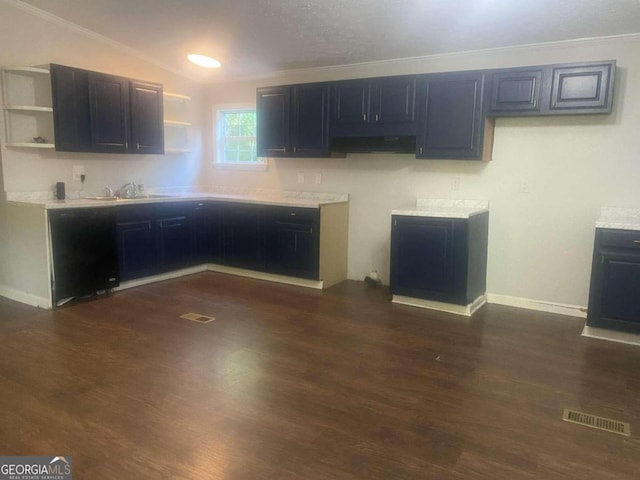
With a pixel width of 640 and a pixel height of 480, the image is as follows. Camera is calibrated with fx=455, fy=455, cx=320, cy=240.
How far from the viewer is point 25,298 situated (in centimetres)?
431

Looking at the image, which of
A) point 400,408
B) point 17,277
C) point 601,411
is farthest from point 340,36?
point 17,277

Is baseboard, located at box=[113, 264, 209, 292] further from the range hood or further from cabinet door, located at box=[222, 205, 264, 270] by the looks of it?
the range hood

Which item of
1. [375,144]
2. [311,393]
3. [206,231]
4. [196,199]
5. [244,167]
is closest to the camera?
[311,393]

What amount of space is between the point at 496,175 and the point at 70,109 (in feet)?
13.6

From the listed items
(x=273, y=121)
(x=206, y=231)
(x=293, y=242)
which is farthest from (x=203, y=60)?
(x=293, y=242)

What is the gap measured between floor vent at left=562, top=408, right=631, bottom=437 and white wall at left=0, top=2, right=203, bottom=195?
15.9 ft

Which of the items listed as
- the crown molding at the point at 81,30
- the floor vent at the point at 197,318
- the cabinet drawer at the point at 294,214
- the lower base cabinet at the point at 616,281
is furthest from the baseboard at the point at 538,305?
the crown molding at the point at 81,30

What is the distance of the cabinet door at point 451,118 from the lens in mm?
4102

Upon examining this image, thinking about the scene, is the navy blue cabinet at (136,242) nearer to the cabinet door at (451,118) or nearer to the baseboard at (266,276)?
the baseboard at (266,276)

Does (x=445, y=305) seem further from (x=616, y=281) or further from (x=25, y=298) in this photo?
(x=25, y=298)

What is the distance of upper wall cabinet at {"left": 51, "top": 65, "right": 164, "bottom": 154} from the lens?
14.2 ft

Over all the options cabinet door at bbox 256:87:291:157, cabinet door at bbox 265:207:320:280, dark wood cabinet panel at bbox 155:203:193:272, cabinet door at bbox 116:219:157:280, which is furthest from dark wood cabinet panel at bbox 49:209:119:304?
cabinet door at bbox 256:87:291:157

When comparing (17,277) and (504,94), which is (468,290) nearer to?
(504,94)

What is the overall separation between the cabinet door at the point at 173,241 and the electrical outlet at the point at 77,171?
93 centimetres
